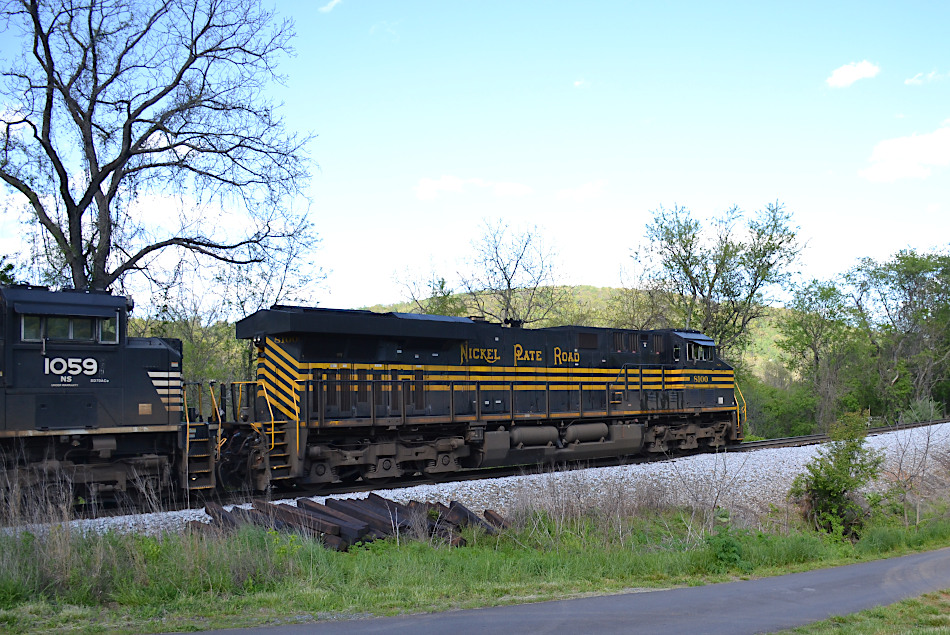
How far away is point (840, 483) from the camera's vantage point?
14.1 metres

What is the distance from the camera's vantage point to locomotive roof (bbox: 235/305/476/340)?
1383 centimetres

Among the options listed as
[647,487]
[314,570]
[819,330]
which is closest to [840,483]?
[647,487]

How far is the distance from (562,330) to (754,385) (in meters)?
26.8

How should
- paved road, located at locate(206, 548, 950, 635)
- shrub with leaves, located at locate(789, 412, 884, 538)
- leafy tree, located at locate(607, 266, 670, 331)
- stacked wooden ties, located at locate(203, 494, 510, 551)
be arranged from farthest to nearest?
leafy tree, located at locate(607, 266, 670, 331) < shrub with leaves, located at locate(789, 412, 884, 538) < stacked wooden ties, located at locate(203, 494, 510, 551) < paved road, located at locate(206, 548, 950, 635)

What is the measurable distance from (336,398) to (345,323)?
1580mm

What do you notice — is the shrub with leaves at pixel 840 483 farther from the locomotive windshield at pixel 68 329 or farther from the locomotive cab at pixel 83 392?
the locomotive windshield at pixel 68 329

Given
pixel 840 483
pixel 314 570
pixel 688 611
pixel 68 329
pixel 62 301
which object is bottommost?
pixel 840 483

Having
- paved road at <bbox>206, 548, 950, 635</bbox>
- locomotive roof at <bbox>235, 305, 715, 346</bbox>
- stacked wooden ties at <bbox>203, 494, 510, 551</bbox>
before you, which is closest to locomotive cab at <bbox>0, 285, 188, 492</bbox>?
locomotive roof at <bbox>235, 305, 715, 346</bbox>

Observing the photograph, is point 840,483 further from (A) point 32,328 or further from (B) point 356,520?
(A) point 32,328

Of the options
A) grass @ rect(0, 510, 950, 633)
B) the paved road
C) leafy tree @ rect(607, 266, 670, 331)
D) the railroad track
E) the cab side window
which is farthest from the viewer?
leafy tree @ rect(607, 266, 670, 331)

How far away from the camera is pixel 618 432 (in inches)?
760

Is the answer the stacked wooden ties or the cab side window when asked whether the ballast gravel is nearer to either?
the stacked wooden ties

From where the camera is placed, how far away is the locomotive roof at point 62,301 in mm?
11031

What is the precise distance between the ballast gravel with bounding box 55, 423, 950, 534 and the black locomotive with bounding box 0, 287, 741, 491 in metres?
1.74
